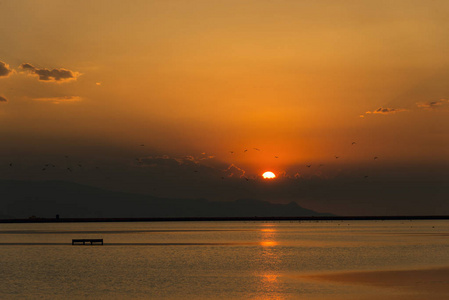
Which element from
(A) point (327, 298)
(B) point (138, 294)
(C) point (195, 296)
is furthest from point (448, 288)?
(B) point (138, 294)

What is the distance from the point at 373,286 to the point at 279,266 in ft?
67.4

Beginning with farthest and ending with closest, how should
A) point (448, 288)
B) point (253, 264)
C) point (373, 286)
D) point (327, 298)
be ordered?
point (253, 264)
point (373, 286)
point (448, 288)
point (327, 298)

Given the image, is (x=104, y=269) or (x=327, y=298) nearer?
(x=327, y=298)

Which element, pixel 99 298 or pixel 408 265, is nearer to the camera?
pixel 99 298

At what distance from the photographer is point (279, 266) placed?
67.7 m

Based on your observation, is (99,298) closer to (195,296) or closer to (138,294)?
(138,294)

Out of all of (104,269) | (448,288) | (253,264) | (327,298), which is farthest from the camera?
(253,264)

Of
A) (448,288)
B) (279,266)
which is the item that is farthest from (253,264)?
(448,288)

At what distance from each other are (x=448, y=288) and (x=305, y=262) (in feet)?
95.3

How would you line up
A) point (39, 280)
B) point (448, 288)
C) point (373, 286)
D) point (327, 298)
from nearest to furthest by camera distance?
point (327, 298)
point (448, 288)
point (373, 286)
point (39, 280)

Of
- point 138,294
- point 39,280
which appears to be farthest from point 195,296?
point 39,280

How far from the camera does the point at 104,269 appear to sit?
211ft

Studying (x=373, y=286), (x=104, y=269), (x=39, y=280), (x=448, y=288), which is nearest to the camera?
(x=448, y=288)

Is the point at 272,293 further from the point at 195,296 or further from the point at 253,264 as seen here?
the point at 253,264
